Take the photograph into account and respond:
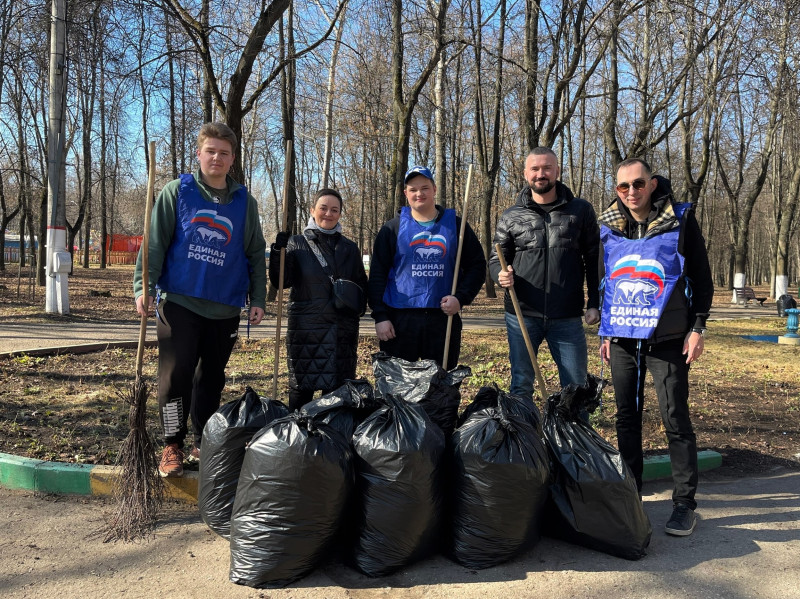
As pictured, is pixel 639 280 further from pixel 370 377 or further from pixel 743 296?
pixel 743 296

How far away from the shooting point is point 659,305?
10.6 feet

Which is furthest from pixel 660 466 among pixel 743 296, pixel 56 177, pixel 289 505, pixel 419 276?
pixel 743 296

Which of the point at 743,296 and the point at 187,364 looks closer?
the point at 187,364

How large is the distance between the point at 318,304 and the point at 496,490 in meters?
1.66

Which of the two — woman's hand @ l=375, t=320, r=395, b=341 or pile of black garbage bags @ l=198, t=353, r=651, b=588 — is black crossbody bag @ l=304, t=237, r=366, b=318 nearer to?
woman's hand @ l=375, t=320, r=395, b=341

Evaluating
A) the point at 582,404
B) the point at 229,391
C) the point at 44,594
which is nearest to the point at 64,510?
the point at 44,594

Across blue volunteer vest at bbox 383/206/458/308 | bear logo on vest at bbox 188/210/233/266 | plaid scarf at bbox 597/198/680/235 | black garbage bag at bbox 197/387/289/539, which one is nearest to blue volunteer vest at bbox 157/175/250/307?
bear logo on vest at bbox 188/210/233/266

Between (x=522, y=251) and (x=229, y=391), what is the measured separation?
331cm

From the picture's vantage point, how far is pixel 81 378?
6289mm

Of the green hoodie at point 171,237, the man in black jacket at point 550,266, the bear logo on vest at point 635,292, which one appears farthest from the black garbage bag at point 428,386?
the green hoodie at point 171,237

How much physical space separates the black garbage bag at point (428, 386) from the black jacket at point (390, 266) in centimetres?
62

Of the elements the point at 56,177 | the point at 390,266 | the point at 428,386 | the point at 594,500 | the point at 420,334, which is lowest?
the point at 594,500

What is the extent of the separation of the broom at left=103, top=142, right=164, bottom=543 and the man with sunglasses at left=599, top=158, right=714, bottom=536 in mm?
2524

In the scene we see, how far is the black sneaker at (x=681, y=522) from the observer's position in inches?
124
